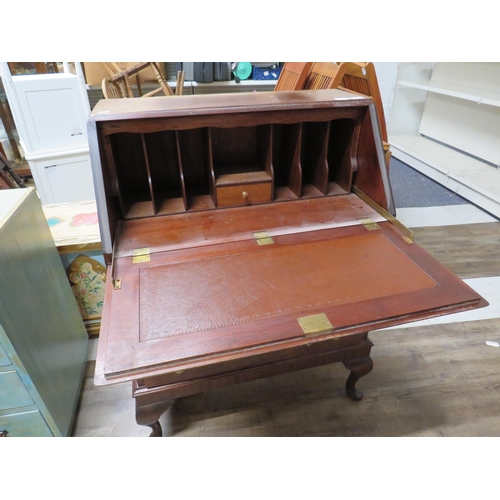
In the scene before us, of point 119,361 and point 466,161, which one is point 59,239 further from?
point 466,161

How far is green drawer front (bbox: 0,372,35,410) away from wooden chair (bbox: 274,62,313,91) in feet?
6.07

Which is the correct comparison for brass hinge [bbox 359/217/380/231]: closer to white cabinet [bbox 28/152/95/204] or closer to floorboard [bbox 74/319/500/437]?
floorboard [bbox 74/319/500/437]

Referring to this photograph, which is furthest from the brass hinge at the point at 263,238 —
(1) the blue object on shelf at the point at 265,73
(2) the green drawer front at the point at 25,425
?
(1) the blue object on shelf at the point at 265,73

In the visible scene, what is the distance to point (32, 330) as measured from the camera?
1.18 m

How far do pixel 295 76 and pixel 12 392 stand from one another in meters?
1.99

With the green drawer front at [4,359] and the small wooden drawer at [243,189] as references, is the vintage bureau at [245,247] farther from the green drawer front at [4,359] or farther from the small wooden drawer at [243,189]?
the green drawer front at [4,359]

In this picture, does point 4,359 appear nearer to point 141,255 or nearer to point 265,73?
point 141,255

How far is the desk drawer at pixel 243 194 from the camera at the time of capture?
127 centimetres

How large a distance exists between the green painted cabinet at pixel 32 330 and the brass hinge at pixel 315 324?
0.83 meters

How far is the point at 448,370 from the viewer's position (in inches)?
64.6

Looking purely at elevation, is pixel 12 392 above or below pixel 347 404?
above

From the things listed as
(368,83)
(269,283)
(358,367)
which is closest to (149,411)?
(269,283)

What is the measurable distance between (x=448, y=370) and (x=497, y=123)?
2515 mm

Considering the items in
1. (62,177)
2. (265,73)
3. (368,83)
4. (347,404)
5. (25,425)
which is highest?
(368,83)
